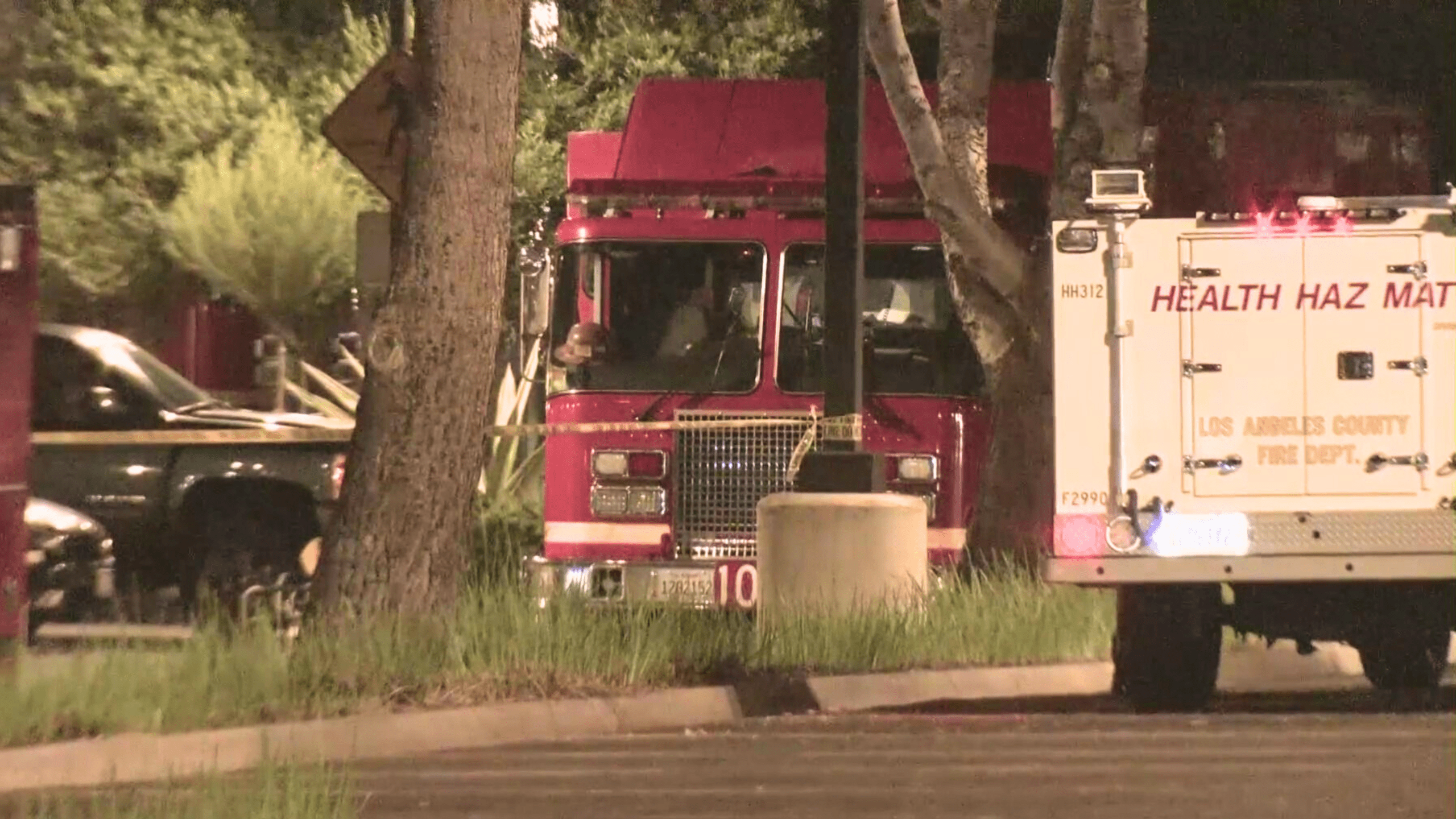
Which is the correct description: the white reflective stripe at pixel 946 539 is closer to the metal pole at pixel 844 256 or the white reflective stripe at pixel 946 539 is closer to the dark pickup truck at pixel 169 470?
the metal pole at pixel 844 256

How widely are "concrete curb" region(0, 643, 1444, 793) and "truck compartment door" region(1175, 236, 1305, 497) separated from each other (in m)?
1.80

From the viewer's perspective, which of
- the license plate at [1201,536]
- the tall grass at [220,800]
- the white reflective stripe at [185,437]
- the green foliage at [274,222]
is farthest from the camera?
the green foliage at [274,222]

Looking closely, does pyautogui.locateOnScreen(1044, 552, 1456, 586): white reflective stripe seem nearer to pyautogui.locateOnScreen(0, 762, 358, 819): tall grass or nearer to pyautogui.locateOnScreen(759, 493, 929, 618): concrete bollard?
pyautogui.locateOnScreen(759, 493, 929, 618): concrete bollard

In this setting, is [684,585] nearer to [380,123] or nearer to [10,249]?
[380,123]

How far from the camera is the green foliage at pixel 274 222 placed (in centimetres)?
3678

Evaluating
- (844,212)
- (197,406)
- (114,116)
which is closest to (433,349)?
(844,212)

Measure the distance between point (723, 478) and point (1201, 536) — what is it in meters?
3.99

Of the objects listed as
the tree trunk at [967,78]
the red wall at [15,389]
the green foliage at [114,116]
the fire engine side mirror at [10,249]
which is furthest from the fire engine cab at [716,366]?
the green foliage at [114,116]

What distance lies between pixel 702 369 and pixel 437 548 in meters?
3.57

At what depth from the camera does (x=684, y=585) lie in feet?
45.9

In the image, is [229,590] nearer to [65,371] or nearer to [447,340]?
[65,371]

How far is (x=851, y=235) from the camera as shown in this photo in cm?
1320

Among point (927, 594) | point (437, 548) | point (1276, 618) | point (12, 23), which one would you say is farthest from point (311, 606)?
point (12, 23)

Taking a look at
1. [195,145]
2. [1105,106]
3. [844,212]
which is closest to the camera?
[844,212]
